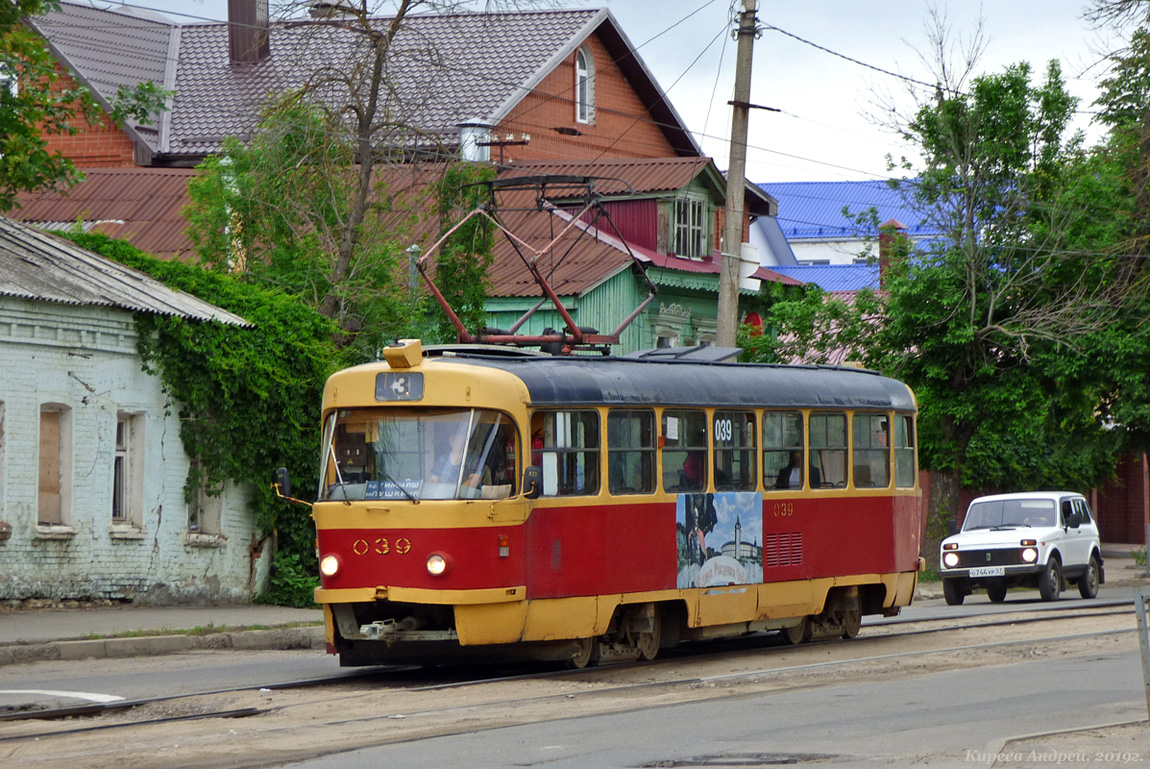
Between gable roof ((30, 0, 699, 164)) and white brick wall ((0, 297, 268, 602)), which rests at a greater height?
gable roof ((30, 0, 699, 164))

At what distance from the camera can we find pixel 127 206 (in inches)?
1500

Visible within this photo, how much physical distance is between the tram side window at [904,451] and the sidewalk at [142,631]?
6.64m

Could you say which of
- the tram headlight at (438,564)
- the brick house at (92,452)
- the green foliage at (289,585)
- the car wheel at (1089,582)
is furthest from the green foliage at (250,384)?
the car wheel at (1089,582)

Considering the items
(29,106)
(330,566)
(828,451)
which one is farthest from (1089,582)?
(29,106)

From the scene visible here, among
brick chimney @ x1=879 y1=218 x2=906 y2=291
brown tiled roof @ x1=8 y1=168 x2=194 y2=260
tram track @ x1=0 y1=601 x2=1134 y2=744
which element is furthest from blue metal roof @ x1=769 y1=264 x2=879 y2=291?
tram track @ x1=0 y1=601 x2=1134 y2=744

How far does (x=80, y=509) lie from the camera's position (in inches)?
794

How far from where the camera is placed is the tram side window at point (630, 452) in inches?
591

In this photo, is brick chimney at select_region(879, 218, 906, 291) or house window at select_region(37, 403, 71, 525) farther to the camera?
brick chimney at select_region(879, 218, 906, 291)

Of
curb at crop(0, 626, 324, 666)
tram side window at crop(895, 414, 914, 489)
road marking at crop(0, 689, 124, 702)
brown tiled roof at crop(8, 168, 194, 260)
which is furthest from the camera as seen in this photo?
brown tiled roof at crop(8, 168, 194, 260)

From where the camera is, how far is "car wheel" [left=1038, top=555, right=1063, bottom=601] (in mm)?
25672

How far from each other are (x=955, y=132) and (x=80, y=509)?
59.2 feet

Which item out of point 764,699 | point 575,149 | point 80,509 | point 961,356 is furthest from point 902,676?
point 575,149

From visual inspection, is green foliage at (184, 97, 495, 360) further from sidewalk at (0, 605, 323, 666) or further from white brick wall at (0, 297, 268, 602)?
sidewalk at (0, 605, 323, 666)

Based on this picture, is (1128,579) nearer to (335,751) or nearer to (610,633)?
(610,633)
